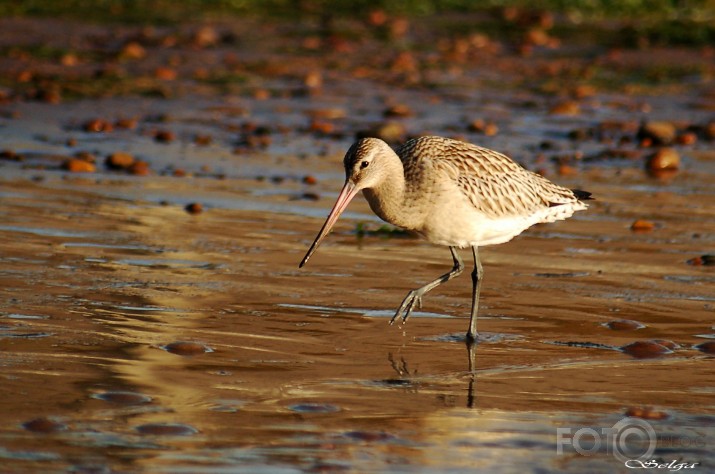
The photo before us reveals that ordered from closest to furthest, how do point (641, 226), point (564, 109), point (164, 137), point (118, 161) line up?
1. point (641, 226)
2. point (118, 161)
3. point (164, 137)
4. point (564, 109)

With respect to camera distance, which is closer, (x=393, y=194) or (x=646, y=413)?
(x=646, y=413)

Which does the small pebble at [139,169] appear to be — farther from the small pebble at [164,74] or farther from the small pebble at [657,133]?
the small pebble at [657,133]

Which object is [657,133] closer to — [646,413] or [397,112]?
[397,112]

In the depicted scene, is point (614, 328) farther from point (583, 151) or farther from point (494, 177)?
point (583, 151)

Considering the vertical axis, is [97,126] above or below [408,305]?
above

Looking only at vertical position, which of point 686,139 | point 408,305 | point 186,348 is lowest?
point 186,348

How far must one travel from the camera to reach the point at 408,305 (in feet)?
24.0

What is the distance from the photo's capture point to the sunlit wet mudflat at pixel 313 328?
5.11 m

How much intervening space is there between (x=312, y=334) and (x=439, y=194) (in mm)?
1087

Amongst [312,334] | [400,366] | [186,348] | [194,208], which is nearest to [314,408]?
[400,366]

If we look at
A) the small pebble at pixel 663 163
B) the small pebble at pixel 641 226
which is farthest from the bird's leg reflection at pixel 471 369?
the small pebble at pixel 663 163

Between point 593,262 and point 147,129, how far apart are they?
6.23m

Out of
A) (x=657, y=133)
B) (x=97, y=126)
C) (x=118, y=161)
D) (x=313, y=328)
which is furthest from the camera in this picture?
(x=657, y=133)

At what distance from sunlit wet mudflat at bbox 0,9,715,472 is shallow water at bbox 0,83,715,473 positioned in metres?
0.02
